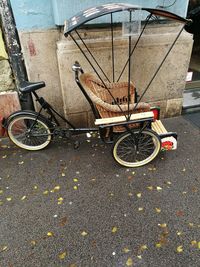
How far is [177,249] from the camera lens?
7.80 ft

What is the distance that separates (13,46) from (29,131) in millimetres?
1398

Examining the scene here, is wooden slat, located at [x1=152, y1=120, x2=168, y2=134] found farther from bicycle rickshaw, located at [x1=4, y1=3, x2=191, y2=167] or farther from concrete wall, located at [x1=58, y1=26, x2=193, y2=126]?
concrete wall, located at [x1=58, y1=26, x2=193, y2=126]

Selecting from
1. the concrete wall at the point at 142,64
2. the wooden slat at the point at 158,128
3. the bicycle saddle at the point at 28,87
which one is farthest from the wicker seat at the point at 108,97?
the bicycle saddle at the point at 28,87

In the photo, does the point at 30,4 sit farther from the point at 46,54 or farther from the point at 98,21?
the point at 98,21

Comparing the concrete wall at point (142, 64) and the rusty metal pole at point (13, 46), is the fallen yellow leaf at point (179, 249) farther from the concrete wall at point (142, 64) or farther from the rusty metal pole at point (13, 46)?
the rusty metal pole at point (13, 46)

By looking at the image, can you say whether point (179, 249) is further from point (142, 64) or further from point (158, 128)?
point (142, 64)

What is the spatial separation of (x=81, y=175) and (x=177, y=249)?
5.28 ft

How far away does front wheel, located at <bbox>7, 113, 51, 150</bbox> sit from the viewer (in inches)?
141

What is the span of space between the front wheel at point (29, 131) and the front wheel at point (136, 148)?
1.23 meters

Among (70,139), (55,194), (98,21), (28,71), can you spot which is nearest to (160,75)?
(98,21)

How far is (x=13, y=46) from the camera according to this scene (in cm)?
365

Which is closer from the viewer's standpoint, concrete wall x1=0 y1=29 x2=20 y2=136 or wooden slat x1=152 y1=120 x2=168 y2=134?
wooden slat x1=152 y1=120 x2=168 y2=134

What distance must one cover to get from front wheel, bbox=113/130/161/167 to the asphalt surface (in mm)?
139

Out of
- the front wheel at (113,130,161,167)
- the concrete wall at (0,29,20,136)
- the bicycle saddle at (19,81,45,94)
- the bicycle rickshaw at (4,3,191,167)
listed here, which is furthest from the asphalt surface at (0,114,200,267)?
the bicycle saddle at (19,81,45,94)
